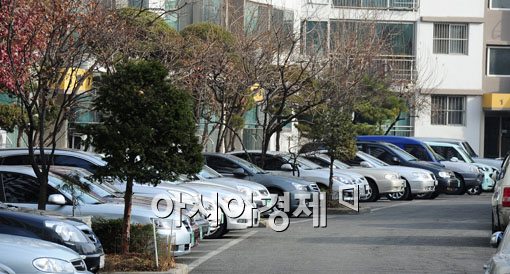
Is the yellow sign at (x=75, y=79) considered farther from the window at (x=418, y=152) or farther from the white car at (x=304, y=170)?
the window at (x=418, y=152)

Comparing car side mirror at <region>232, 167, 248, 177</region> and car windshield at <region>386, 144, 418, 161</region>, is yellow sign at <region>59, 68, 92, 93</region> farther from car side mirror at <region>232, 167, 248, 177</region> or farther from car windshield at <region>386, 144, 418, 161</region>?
car windshield at <region>386, 144, 418, 161</region>

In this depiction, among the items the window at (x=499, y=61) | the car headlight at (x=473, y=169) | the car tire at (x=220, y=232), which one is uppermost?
the window at (x=499, y=61)

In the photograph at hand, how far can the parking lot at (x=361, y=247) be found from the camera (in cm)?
1565

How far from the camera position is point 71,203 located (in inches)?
611

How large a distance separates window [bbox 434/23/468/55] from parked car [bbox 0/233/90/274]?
44731 millimetres

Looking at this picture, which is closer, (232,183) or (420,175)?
(232,183)

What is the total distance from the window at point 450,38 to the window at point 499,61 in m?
1.69

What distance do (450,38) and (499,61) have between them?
3110 millimetres

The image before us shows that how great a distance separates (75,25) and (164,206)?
4.16m

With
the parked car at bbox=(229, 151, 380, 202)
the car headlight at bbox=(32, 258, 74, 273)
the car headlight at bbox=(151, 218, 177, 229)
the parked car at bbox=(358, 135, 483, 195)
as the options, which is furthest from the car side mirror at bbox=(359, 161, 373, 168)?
the car headlight at bbox=(32, 258, 74, 273)

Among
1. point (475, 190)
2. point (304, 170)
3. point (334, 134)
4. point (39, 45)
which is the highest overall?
point (39, 45)

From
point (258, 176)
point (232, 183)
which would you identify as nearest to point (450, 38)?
point (258, 176)

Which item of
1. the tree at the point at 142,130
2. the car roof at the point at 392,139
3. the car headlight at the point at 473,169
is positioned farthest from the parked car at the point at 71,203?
the car headlight at the point at 473,169

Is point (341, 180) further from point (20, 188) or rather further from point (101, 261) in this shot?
point (101, 261)
